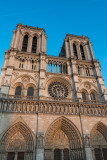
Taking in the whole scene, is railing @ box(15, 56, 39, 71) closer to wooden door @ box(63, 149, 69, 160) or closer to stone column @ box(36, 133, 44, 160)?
stone column @ box(36, 133, 44, 160)

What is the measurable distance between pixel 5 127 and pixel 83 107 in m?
8.36

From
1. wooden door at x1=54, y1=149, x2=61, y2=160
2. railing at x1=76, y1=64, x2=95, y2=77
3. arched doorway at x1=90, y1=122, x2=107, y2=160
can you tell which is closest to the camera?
wooden door at x1=54, y1=149, x2=61, y2=160

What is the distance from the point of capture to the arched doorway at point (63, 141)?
457 inches

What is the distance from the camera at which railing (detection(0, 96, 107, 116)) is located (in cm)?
1246

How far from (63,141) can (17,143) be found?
179 inches

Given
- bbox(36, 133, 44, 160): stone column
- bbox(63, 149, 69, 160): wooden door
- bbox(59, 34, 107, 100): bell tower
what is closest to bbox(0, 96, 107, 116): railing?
bbox(59, 34, 107, 100): bell tower

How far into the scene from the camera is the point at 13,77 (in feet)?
51.4

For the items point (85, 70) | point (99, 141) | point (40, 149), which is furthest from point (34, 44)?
point (99, 141)

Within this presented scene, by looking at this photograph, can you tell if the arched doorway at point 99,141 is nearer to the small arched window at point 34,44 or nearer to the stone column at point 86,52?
the stone column at point 86,52

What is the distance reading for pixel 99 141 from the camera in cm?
1306

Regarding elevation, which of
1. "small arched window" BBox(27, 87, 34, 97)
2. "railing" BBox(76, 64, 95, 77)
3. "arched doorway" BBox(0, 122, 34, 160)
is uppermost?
"railing" BBox(76, 64, 95, 77)

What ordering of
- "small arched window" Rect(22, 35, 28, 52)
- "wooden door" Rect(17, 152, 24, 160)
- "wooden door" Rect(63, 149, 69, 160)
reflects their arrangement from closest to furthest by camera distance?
1. "wooden door" Rect(17, 152, 24, 160)
2. "wooden door" Rect(63, 149, 69, 160)
3. "small arched window" Rect(22, 35, 28, 52)

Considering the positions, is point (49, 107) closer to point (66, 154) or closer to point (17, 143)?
point (17, 143)

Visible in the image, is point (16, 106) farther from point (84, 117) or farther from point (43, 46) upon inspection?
point (43, 46)
